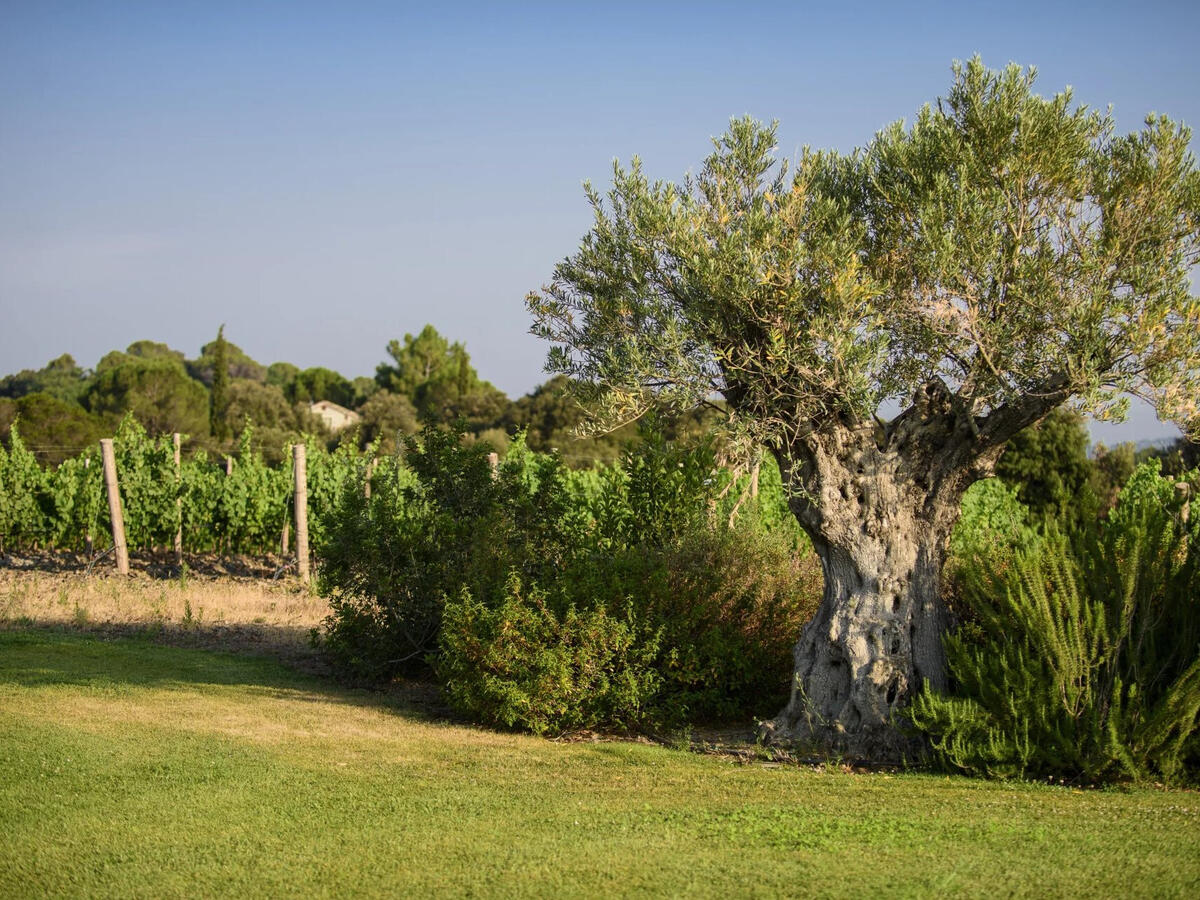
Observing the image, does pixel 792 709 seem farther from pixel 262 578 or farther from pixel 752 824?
pixel 262 578

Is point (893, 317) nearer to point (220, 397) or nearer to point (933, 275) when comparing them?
point (933, 275)

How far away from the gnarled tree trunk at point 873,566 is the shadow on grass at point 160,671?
354cm

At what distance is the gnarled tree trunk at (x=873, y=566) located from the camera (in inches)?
332

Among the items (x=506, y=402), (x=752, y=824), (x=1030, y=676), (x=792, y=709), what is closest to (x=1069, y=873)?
(x=752, y=824)

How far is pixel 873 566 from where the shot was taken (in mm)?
8562

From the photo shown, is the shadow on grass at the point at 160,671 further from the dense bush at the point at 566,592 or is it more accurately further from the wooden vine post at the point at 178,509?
the wooden vine post at the point at 178,509

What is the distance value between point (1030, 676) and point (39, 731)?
24.1 feet

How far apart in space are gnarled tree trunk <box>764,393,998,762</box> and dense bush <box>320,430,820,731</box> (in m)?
1.39

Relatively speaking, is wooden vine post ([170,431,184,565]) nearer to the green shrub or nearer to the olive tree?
the green shrub

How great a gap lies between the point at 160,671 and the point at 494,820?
21.0 ft

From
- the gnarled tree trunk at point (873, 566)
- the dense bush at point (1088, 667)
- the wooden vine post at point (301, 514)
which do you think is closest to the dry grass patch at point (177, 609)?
the wooden vine post at point (301, 514)

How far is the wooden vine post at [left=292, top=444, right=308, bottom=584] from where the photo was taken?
1850 cm

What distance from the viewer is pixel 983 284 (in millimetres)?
8008

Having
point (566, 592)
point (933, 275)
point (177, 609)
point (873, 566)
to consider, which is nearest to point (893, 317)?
point (933, 275)
